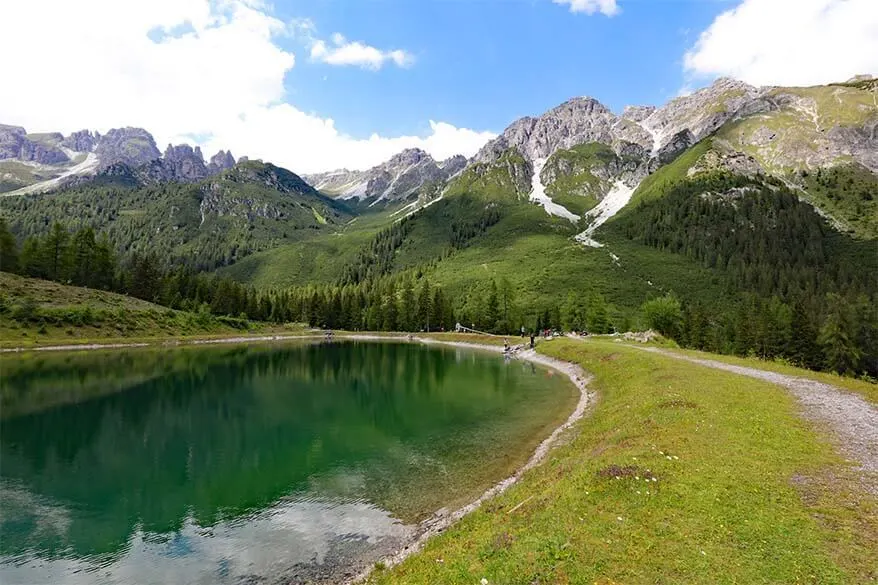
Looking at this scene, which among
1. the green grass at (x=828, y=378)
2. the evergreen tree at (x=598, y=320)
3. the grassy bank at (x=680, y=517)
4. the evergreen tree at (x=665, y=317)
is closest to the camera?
the grassy bank at (x=680, y=517)

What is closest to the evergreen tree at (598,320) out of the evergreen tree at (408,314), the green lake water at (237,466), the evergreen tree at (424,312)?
the evergreen tree at (424,312)

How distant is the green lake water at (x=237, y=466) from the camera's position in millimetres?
20375

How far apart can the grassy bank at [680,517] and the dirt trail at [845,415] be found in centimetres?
91

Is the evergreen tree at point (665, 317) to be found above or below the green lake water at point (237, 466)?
above

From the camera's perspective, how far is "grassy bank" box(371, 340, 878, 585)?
40.9 feet

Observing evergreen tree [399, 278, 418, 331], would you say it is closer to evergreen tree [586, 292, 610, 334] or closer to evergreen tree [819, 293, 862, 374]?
evergreen tree [586, 292, 610, 334]

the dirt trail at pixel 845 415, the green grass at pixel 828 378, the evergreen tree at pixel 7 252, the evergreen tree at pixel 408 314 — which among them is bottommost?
the dirt trail at pixel 845 415

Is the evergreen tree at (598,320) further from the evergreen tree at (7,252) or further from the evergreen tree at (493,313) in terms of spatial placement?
the evergreen tree at (7,252)

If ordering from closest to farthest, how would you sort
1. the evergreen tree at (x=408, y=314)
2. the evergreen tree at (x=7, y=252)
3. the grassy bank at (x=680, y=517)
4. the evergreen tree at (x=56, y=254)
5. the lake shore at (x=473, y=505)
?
the grassy bank at (x=680, y=517) < the lake shore at (x=473, y=505) < the evergreen tree at (x=7, y=252) < the evergreen tree at (x=56, y=254) < the evergreen tree at (x=408, y=314)

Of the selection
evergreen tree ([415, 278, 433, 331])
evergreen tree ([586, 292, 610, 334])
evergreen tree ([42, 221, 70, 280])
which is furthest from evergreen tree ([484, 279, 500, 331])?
evergreen tree ([42, 221, 70, 280])

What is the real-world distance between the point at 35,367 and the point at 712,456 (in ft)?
321

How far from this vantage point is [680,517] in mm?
15266

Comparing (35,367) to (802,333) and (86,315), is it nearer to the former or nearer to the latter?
(86,315)

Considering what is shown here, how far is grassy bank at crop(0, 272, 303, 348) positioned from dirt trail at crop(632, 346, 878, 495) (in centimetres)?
12973
